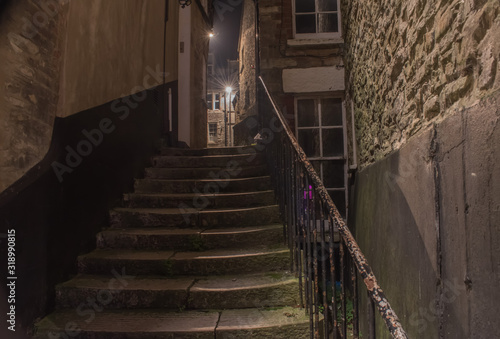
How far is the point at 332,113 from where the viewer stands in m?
5.20

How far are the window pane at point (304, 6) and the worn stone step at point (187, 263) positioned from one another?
4.51 meters

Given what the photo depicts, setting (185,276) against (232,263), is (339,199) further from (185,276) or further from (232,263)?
(185,276)

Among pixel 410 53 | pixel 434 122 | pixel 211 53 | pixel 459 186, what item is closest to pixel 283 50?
pixel 410 53

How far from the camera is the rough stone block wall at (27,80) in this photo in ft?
Answer: 6.07

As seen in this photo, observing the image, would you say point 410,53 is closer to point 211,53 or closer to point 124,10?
point 124,10

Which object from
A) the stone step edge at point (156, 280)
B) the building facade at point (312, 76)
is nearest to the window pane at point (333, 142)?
the building facade at point (312, 76)

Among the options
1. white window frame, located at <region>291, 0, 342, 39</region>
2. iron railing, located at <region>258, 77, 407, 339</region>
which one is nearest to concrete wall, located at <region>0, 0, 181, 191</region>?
iron railing, located at <region>258, 77, 407, 339</region>

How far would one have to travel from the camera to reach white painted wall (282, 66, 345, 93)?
508 cm

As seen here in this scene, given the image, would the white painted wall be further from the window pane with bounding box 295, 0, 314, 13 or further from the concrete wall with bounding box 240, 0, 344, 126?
the window pane with bounding box 295, 0, 314, 13

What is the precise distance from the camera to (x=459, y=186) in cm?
152

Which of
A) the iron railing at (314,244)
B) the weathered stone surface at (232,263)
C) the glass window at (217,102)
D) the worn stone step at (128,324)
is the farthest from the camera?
the glass window at (217,102)

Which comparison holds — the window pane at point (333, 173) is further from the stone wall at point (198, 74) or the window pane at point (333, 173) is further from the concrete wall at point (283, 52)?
the stone wall at point (198, 74)

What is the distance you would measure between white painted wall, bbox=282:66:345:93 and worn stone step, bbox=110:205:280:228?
106 inches

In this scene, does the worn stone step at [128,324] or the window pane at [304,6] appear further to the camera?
the window pane at [304,6]
